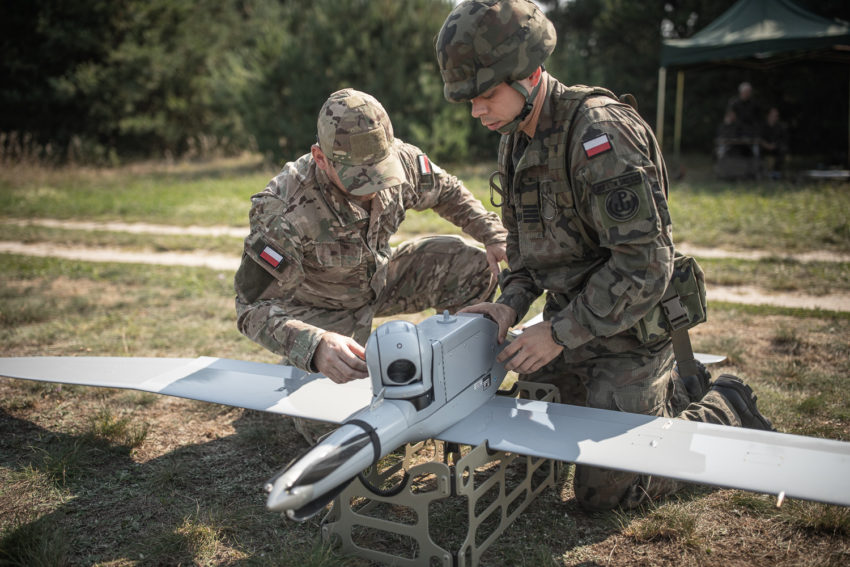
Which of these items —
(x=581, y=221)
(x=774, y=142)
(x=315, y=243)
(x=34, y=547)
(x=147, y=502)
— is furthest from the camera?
(x=774, y=142)

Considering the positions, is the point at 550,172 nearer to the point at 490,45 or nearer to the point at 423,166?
the point at 490,45

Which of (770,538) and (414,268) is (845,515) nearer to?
(770,538)

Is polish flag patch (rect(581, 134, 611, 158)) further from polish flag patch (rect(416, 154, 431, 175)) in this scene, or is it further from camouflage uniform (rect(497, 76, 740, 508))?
polish flag patch (rect(416, 154, 431, 175))

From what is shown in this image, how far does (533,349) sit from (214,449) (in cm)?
210

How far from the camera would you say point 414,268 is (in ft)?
14.9

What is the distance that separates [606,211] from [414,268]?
6.37 feet

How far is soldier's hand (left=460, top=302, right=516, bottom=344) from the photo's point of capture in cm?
321

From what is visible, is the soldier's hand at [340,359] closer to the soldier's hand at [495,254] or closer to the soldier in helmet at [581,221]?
the soldier in helmet at [581,221]

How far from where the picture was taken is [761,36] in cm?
1333

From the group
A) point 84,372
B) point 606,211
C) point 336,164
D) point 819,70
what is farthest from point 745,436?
point 819,70

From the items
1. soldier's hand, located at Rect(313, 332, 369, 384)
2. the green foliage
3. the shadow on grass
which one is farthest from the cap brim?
the green foliage

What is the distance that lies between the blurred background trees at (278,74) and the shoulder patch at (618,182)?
46.8ft

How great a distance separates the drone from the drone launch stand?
0.63ft

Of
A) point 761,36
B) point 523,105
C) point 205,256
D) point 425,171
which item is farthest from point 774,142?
point 523,105
